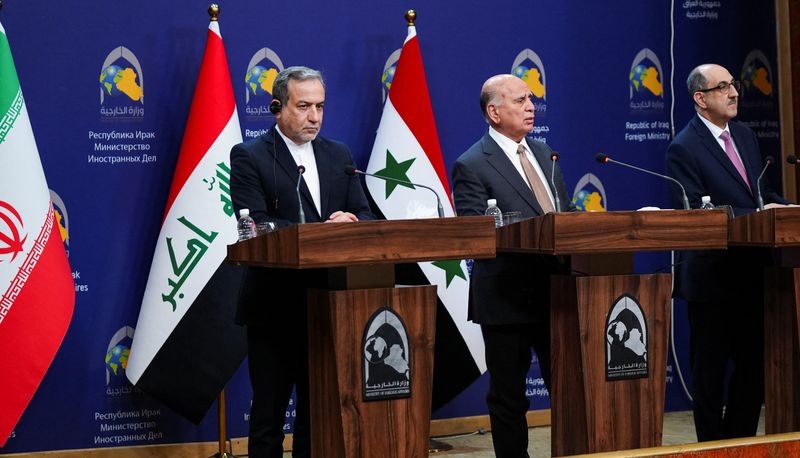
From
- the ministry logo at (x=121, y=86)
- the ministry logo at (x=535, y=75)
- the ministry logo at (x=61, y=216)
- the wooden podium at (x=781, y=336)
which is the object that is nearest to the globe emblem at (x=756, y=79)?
the ministry logo at (x=535, y=75)

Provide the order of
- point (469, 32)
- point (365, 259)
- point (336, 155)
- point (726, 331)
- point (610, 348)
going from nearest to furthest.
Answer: point (365, 259) → point (610, 348) → point (336, 155) → point (726, 331) → point (469, 32)

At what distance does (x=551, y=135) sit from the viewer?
5.67 metres

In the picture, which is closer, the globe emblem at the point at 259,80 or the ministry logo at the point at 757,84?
the globe emblem at the point at 259,80

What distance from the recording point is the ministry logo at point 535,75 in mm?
5633

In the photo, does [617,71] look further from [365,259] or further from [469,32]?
[365,259]

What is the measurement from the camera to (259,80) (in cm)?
516

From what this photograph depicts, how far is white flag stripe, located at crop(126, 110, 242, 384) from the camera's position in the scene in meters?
4.69

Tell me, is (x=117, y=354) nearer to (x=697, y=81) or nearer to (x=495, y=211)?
(x=495, y=211)

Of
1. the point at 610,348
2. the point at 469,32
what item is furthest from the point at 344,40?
the point at 610,348

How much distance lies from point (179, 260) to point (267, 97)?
0.98 meters

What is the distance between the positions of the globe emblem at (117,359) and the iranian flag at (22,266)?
54cm

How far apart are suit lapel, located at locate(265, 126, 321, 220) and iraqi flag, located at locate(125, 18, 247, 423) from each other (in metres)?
1.16

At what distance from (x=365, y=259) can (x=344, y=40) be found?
2658mm

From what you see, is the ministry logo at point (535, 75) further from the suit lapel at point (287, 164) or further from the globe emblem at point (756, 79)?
the suit lapel at point (287, 164)
